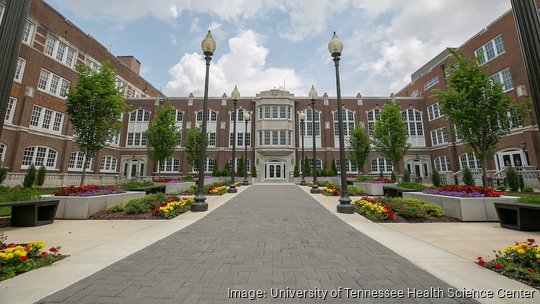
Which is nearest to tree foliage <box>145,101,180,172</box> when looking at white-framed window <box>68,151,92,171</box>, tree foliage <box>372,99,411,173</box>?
white-framed window <box>68,151,92,171</box>

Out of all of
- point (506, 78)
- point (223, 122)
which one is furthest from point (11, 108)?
point (506, 78)

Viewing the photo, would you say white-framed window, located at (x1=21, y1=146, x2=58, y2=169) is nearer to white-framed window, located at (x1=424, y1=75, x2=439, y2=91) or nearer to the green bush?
the green bush

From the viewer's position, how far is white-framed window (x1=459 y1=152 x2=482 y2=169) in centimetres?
2588

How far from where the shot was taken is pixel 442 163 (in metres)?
32.2

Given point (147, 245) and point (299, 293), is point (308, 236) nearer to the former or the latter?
point (299, 293)

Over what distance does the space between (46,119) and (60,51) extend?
25.6 feet

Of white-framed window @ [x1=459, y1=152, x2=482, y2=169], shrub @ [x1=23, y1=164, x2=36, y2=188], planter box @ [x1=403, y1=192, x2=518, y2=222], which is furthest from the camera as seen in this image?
white-framed window @ [x1=459, y1=152, x2=482, y2=169]

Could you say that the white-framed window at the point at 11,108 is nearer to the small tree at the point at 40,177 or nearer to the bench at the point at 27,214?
the small tree at the point at 40,177

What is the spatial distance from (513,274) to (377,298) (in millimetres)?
2224

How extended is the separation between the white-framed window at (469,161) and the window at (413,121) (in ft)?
25.1

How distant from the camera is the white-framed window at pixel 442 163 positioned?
31145 mm

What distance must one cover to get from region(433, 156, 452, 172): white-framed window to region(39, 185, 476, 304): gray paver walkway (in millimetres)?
34165

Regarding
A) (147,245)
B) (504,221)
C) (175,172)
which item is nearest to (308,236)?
(147,245)

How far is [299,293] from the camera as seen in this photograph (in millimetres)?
2682
